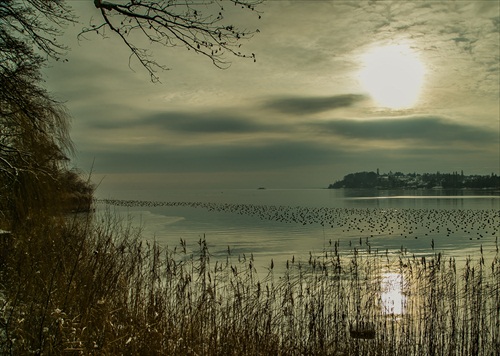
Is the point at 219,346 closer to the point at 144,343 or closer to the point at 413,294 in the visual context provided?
the point at 144,343

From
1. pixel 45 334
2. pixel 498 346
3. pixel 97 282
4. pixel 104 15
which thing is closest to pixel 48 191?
pixel 97 282

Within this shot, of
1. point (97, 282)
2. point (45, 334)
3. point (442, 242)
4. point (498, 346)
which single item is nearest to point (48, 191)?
point (97, 282)

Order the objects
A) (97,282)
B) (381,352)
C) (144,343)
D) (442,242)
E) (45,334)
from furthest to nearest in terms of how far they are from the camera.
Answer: (442,242), (381,352), (97,282), (144,343), (45,334)

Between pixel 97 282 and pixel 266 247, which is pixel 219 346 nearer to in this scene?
pixel 97 282

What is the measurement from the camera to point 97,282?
763cm

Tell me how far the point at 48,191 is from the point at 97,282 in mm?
10010

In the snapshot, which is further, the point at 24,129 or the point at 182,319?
the point at 24,129

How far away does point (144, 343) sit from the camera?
5.39m

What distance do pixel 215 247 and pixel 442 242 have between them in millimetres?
13961

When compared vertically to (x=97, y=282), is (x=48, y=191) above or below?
above

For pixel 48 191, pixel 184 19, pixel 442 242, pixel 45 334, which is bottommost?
pixel 442 242

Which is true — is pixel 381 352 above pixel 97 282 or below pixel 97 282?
below

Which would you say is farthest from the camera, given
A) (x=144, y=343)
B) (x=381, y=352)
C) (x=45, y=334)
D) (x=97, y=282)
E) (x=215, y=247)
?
(x=215, y=247)

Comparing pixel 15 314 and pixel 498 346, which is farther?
pixel 498 346
